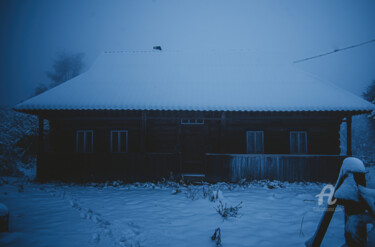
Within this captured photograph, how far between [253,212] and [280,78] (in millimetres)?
8427

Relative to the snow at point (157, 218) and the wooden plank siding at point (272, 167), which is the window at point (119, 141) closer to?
the snow at point (157, 218)

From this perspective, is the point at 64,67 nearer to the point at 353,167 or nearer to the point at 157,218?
the point at 157,218

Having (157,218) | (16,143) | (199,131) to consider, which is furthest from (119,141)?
(16,143)

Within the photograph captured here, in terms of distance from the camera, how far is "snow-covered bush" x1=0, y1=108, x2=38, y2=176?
10.3 m

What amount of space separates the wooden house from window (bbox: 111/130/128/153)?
0.05 meters

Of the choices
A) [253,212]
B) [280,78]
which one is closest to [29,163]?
[253,212]

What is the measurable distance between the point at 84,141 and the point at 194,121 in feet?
18.9

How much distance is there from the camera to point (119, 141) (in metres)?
10.5

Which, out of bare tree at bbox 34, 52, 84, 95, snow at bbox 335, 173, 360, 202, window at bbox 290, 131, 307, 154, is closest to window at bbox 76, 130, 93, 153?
window at bbox 290, 131, 307, 154

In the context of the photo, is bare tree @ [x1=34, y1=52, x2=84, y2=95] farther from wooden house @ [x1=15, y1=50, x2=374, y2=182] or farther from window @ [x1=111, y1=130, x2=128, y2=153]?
window @ [x1=111, y1=130, x2=128, y2=153]

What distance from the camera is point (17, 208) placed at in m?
5.32

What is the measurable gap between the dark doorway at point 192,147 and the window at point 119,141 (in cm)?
295

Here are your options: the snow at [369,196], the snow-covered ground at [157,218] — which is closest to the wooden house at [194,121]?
the snow-covered ground at [157,218]

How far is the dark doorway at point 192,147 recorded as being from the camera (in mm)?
10562
